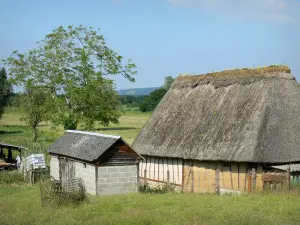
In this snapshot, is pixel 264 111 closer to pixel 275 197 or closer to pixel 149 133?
pixel 275 197

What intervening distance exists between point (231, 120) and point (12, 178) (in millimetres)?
11839

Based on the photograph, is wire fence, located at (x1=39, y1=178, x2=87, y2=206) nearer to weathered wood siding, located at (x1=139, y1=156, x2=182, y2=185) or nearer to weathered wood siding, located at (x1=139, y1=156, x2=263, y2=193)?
weathered wood siding, located at (x1=139, y1=156, x2=263, y2=193)

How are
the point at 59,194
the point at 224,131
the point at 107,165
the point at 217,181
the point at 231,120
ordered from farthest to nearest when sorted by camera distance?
the point at 231,120 < the point at 224,131 < the point at 217,181 < the point at 107,165 < the point at 59,194

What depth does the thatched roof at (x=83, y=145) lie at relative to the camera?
21.7 metres

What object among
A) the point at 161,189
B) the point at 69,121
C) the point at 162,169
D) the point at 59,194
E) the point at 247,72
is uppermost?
the point at 247,72

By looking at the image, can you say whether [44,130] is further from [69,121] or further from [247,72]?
[247,72]

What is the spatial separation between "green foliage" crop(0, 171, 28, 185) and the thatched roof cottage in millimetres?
6466

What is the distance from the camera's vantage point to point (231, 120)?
945 inches

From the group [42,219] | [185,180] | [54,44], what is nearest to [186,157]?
[185,180]

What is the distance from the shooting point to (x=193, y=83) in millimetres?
29391

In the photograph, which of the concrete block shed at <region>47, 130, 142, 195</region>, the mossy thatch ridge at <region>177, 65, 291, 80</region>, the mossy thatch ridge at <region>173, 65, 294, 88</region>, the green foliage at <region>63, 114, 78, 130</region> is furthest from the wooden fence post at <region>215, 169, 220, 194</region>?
the green foliage at <region>63, 114, 78, 130</region>

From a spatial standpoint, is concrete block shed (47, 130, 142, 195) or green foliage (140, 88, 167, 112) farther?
green foliage (140, 88, 167, 112)

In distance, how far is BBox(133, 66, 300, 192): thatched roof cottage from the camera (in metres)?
21.6

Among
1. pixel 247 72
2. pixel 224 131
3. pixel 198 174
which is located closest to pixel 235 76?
pixel 247 72
